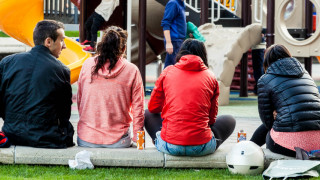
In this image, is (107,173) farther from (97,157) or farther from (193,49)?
(193,49)

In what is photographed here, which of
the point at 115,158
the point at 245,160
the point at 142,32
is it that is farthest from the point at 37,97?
the point at 142,32

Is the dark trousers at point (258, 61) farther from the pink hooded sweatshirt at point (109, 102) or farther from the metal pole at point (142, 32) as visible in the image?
the pink hooded sweatshirt at point (109, 102)

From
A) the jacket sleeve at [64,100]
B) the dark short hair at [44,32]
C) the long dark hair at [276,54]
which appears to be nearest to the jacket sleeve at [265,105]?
the long dark hair at [276,54]

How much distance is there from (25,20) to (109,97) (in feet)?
25.1

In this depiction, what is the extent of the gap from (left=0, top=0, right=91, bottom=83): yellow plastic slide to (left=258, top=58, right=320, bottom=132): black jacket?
24.1 feet

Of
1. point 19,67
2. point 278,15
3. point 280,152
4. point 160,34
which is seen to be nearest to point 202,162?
point 280,152

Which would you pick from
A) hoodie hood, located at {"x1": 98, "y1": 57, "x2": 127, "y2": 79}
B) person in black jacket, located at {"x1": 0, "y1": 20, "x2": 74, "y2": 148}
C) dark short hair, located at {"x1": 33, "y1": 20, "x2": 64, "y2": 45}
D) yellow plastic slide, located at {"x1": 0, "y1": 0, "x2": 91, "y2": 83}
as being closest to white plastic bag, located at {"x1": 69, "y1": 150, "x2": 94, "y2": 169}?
person in black jacket, located at {"x1": 0, "y1": 20, "x2": 74, "y2": 148}

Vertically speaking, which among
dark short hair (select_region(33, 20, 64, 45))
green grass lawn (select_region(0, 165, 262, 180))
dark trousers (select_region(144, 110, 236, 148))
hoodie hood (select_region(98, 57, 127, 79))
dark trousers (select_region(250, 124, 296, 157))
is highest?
dark short hair (select_region(33, 20, 64, 45))

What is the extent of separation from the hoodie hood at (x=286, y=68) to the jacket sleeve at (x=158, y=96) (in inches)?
35.1

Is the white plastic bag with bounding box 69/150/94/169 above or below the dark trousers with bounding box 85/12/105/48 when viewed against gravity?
below

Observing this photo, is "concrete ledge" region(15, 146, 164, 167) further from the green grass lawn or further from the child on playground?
the child on playground

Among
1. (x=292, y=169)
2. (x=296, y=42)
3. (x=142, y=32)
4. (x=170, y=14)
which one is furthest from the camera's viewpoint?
(x=142, y=32)

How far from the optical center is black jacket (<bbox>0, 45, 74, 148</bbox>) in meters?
5.59

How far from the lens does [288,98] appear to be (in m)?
5.42
